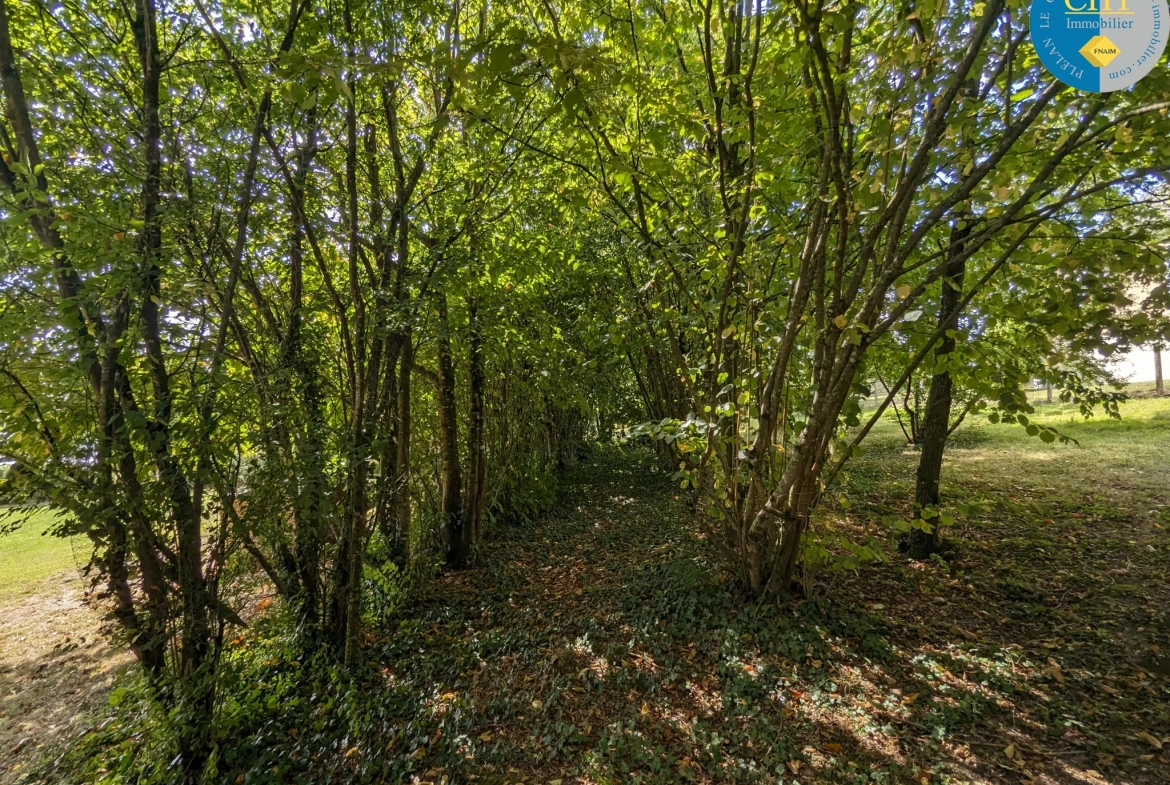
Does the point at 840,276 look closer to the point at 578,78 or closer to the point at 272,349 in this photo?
the point at 578,78

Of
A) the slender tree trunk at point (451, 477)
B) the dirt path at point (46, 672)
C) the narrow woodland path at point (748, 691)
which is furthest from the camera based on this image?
the slender tree trunk at point (451, 477)

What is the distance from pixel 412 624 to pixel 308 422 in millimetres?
2376

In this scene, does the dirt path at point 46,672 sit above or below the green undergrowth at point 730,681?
below

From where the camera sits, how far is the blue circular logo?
6.92 feet

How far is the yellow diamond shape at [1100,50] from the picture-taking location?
7.09ft

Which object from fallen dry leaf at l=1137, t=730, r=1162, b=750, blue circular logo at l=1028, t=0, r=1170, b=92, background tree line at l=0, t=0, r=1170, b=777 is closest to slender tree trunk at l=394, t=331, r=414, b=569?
background tree line at l=0, t=0, r=1170, b=777

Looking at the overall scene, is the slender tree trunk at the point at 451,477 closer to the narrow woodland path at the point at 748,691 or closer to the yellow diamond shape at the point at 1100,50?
the narrow woodland path at the point at 748,691

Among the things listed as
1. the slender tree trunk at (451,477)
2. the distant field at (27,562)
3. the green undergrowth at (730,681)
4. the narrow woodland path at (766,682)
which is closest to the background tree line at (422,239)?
the green undergrowth at (730,681)

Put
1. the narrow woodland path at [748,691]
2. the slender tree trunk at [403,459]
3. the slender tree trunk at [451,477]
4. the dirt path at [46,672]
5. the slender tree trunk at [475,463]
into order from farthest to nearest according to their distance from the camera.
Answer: the slender tree trunk at [475,463], the slender tree trunk at [451,477], the slender tree trunk at [403,459], the dirt path at [46,672], the narrow woodland path at [748,691]

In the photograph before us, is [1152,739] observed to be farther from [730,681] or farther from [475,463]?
[475,463]

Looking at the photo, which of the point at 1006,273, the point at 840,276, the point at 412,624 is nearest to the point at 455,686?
the point at 412,624

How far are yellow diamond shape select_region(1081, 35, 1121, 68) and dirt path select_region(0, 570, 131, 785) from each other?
6.06 meters

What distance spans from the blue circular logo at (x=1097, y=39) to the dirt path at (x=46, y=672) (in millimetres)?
5876

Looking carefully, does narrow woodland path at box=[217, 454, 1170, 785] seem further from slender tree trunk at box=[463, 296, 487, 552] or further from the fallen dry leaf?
slender tree trunk at box=[463, 296, 487, 552]
